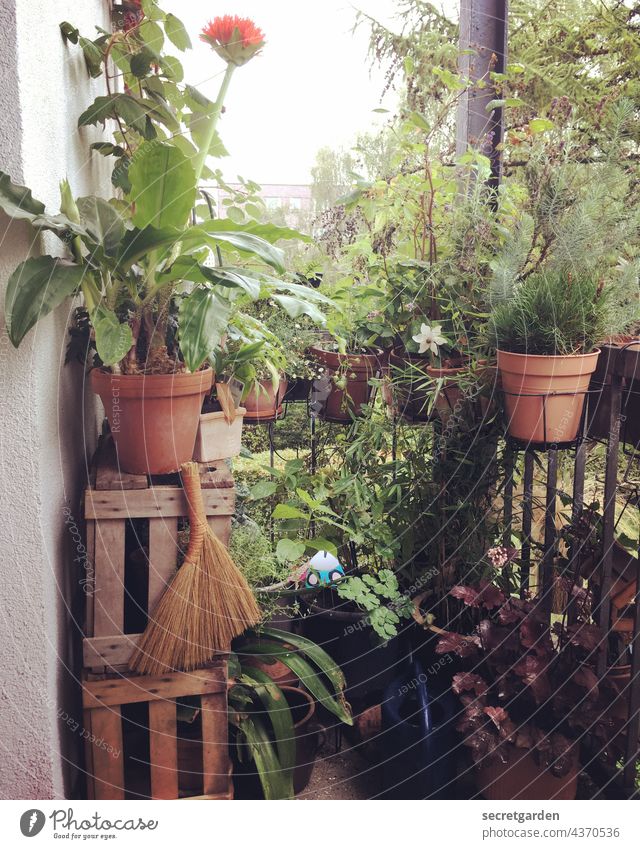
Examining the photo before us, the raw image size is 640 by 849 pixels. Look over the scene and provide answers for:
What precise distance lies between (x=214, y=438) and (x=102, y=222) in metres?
0.45

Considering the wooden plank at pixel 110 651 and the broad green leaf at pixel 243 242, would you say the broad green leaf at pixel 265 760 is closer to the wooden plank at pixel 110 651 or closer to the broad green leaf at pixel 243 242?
the wooden plank at pixel 110 651

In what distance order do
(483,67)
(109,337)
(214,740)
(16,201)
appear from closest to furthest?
(16,201)
(109,337)
(214,740)
(483,67)

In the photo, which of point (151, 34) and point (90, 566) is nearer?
point (90, 566)

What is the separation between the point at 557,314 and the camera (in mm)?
1396

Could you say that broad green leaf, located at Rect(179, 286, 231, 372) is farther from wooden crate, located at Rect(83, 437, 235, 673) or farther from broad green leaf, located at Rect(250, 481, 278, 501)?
broad green leaf, located at Rect(250, 481, 278, 501)

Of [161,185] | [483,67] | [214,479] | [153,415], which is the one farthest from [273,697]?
[483,67]

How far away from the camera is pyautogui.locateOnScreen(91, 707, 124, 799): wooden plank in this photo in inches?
50.3

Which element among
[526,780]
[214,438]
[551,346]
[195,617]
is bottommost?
[526,780]

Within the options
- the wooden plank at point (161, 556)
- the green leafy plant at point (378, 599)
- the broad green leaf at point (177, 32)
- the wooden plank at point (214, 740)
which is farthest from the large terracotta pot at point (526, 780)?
the broad green leaf at point (177, 32)

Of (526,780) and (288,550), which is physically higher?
(288,550)

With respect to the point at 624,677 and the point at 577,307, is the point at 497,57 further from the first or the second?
the point at 624,677

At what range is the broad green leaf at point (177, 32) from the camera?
1.37 m

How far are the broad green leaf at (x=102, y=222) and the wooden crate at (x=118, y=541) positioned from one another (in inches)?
16.6

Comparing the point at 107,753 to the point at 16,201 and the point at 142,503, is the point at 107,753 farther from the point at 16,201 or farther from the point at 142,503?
the point at 16,201
